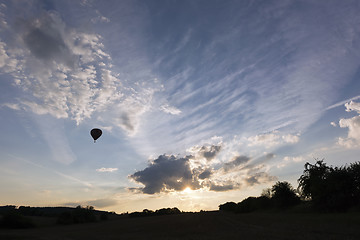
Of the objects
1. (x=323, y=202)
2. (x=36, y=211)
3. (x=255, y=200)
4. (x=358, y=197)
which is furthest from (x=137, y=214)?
(x=358, y=197)

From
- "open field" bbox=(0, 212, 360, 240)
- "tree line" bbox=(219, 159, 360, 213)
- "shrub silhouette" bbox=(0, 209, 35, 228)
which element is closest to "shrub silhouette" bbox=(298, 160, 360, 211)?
"tree line" bbox=(219, 159, 360, 213)

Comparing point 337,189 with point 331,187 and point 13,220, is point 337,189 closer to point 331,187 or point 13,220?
point 331,187

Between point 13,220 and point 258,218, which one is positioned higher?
point 13,220

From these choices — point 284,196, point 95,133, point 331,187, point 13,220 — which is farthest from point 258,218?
point 13,220

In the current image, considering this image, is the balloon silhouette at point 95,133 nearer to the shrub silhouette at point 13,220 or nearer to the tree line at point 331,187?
the shrub silhouette at point 13,220

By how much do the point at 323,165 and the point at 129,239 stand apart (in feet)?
134

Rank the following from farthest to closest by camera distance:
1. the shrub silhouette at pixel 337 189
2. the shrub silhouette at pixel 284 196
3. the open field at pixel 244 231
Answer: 1. the shrub silhouette at pixel 284 196
2. the shrub silhouette at pixel 337 189
3. the open field at pixel 244 231

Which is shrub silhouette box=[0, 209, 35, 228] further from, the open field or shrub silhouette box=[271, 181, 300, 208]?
shrub silhouette box=[271, 181, 300, 208]

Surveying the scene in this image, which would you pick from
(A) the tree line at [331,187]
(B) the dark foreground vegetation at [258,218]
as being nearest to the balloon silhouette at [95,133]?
(B) the dark foreground vegetation at [258,218]

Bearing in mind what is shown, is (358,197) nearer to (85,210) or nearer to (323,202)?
(323,202)

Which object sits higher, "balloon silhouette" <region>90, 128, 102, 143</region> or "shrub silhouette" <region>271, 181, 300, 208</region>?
"balloon silhouette" <region>90, 128, 102, 143</region>

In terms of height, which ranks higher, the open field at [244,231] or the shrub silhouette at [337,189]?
the shrub silhouette at [337,189]

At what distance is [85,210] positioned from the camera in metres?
56.6

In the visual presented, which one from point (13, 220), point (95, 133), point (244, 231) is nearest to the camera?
point (244, 231)
